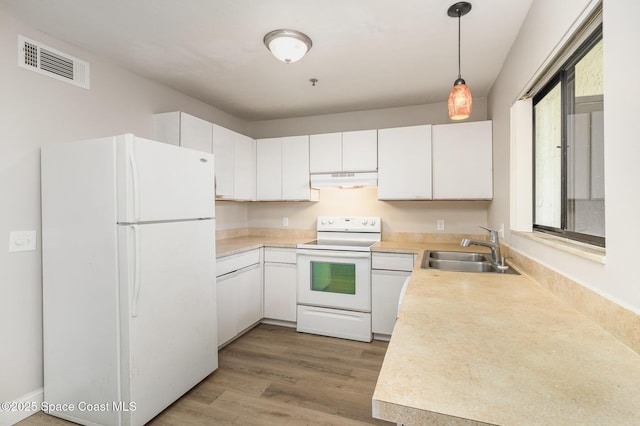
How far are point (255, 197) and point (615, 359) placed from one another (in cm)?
339

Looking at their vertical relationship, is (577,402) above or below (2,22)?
below

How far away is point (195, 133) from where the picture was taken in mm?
2881

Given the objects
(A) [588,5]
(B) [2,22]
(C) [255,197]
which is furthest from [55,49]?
(A) [588,5]

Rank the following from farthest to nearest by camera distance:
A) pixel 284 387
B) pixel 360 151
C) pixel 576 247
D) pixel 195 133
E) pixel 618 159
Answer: pixel 360 151 < pixel 195 133 < pixel 284 387 < pixel 576 247 < pixel 618 159

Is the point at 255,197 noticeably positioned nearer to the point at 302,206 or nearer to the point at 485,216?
the point at 302,206

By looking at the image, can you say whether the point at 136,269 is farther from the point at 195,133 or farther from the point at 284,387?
the point at 195,133

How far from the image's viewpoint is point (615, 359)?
0.85m

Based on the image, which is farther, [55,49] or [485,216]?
[485,216]

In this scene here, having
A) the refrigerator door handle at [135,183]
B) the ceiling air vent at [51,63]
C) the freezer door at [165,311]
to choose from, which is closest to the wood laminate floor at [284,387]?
the freezer door at [165,311]

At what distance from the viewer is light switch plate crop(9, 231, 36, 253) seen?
1.91 m

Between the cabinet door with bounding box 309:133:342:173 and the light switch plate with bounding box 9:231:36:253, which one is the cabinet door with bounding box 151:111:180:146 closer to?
the light switch plate with bounding box 9:231:36:253

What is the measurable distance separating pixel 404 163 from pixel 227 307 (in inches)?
87.1

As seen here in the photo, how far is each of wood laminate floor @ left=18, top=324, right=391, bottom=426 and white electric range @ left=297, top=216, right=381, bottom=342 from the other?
0.46ft

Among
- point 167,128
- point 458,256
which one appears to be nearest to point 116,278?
point 167,128
